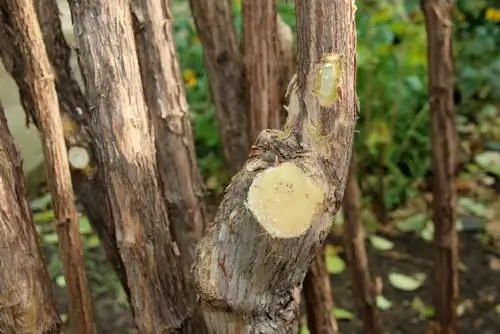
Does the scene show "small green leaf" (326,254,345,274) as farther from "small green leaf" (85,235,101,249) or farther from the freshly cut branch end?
Answer: the freshly cut branch end

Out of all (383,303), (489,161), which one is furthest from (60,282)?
(489,161)

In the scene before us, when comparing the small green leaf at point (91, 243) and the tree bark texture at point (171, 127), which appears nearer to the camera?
the tree bark texture at point (171, 127)

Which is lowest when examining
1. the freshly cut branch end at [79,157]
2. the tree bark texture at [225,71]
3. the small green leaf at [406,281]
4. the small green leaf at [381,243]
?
the small green leaf at [406,281]

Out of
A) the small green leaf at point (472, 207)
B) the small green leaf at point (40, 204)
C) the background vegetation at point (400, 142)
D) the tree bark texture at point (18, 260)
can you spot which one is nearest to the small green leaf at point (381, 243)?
the background vegetation at point (400, 142)

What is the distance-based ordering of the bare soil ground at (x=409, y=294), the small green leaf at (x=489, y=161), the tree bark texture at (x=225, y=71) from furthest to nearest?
1. the small green leaf at (x=489, y=161)
2. the bare soil ground at (x=409, y=294)
3. the tree bark texture at (x=225, y=71)

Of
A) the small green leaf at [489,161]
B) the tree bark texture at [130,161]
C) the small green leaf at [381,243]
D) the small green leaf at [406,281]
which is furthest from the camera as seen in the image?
the small green leaf at [489,161]

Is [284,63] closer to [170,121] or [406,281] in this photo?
[170,121]

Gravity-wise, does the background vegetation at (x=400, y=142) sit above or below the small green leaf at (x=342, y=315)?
above

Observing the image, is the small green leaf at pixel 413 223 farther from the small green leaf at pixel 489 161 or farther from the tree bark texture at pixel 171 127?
the tree bark texture at pixel 171 127
